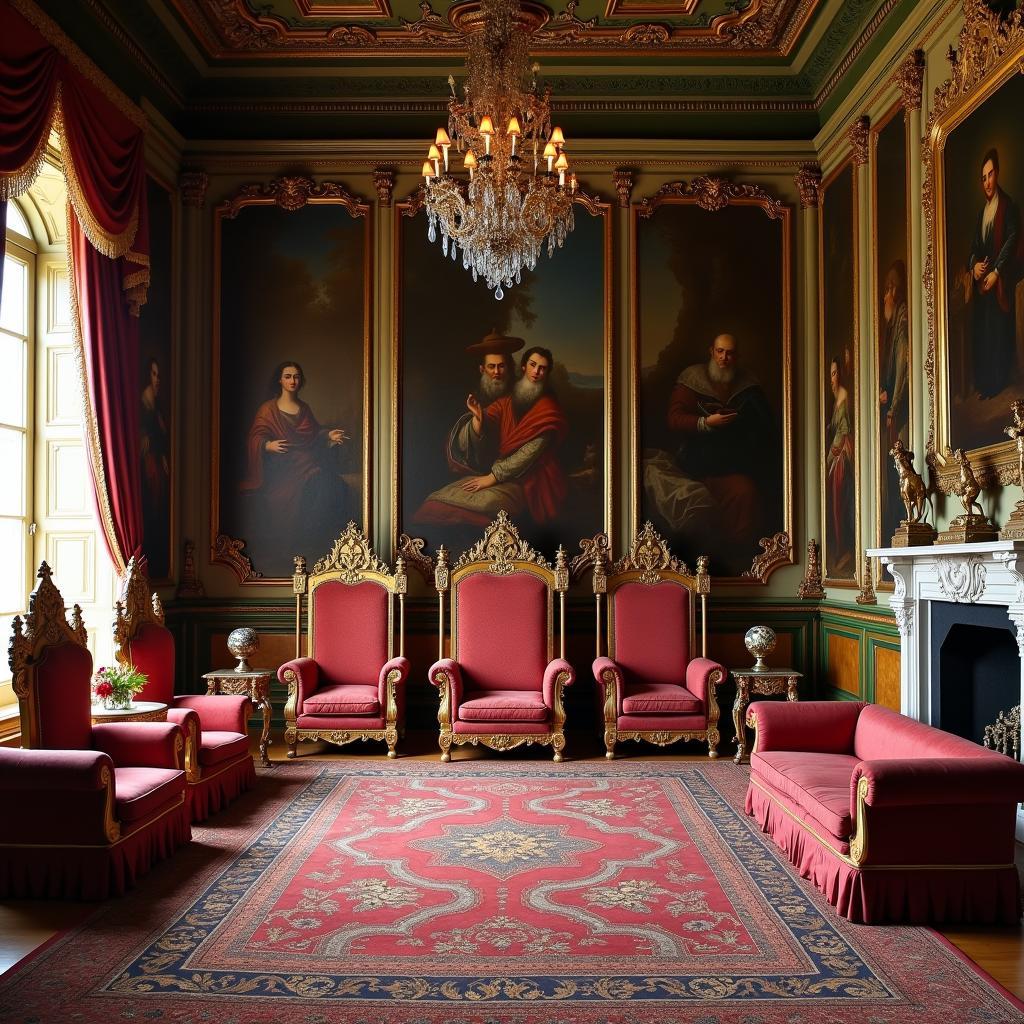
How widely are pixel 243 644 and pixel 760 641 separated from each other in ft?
13.1

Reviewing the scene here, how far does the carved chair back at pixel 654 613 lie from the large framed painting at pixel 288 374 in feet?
7.36

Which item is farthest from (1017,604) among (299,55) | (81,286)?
(299,55)

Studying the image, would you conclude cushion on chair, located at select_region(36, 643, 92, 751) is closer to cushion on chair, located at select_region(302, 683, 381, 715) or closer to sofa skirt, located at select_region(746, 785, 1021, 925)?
cushion on chair, located at select_region(302, 683, 381, 715)

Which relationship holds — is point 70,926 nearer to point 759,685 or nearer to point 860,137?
point 759,685

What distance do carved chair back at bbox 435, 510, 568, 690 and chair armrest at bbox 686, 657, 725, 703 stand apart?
1029 mm

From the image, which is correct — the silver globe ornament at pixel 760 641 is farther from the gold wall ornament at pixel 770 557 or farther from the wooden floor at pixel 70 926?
the wooden floor at pixel 70 926

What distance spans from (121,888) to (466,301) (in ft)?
18.3

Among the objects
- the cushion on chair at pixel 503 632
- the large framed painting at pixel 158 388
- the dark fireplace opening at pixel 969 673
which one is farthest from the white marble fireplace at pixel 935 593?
the large framed painting at pixel 158 388

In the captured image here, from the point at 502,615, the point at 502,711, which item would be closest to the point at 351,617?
the point at 502,615

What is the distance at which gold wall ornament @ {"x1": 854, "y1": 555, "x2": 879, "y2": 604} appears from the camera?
729 cm

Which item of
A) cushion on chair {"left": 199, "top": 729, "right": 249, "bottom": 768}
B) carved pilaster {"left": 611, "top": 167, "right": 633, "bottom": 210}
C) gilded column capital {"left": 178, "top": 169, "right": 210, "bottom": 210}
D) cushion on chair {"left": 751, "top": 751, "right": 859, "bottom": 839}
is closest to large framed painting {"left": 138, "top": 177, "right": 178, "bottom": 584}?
gilded column capital {"left": 178, "top": 169, "right": 210, "bottom": 210}

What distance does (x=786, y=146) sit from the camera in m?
8.77

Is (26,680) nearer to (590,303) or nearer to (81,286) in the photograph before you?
(81,286)

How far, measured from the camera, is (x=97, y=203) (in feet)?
21.7
